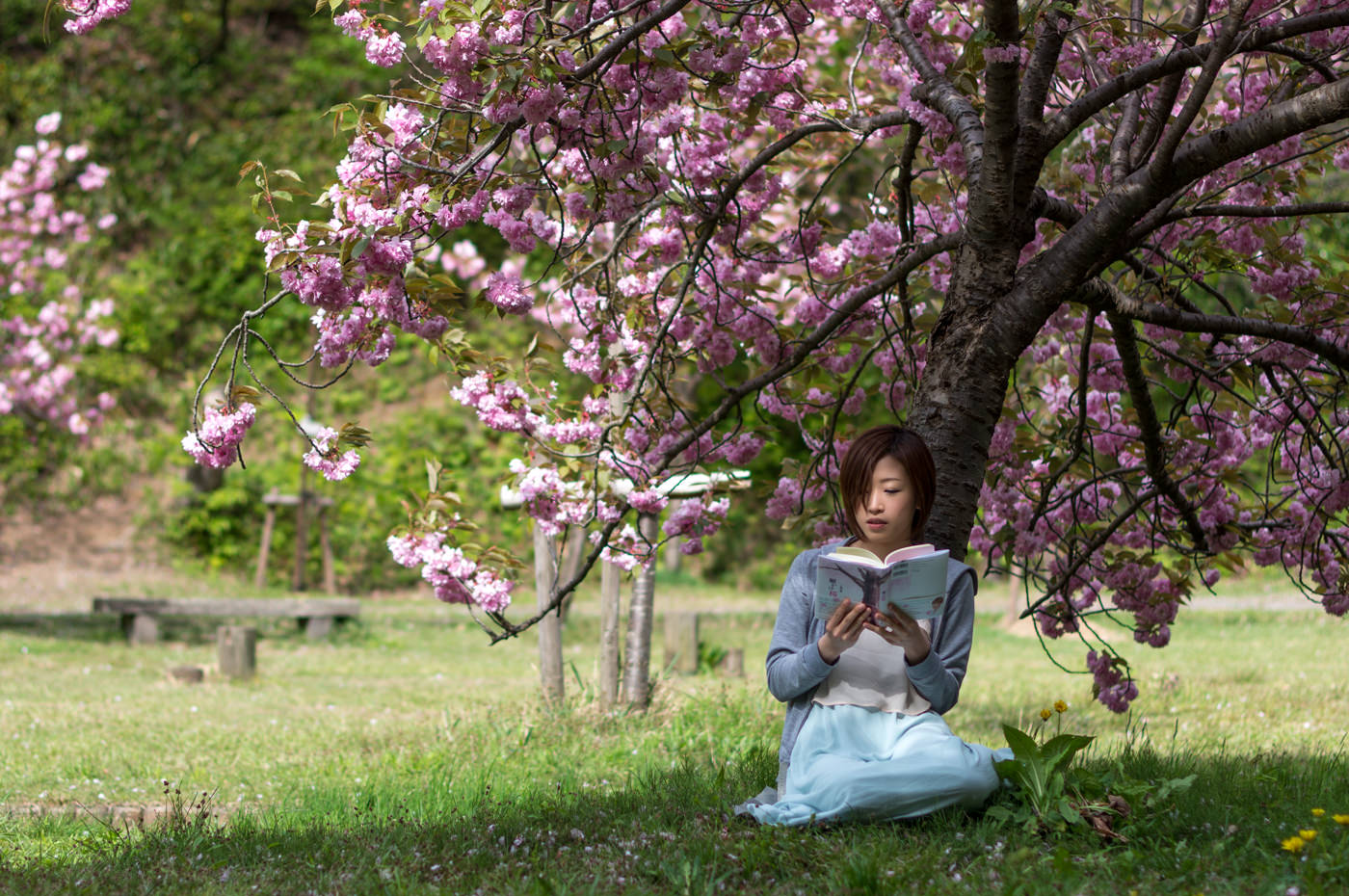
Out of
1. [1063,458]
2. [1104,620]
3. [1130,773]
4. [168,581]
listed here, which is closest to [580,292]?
[1063,458]

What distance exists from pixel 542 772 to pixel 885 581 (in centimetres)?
247

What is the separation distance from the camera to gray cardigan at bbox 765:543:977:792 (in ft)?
9.87

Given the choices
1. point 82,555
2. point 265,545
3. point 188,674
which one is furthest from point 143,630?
point 82,555

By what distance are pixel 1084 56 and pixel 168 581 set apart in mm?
10480

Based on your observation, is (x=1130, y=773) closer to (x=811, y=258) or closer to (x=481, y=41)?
(x=811, y=258)

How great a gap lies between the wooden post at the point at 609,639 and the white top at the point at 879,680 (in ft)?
9.99

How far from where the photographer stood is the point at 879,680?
3078mm

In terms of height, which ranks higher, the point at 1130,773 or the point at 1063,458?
the point at 1063,458

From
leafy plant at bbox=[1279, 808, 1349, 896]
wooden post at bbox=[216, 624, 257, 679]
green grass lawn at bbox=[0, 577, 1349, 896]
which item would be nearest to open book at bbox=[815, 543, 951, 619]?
green grass lawn at bbox=[0, 577, 1349, 896]

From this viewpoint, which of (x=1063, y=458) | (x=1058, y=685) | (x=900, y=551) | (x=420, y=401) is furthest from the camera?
(x=420, y=401)

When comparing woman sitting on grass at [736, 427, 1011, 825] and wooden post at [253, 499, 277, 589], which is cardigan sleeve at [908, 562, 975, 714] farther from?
wooden post at [253, 499, 277, 589]

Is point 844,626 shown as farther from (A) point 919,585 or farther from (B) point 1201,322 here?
(B) point 1201,322

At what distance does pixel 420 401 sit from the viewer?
1401cm

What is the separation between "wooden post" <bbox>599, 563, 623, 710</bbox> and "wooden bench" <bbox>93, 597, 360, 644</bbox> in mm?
4480
